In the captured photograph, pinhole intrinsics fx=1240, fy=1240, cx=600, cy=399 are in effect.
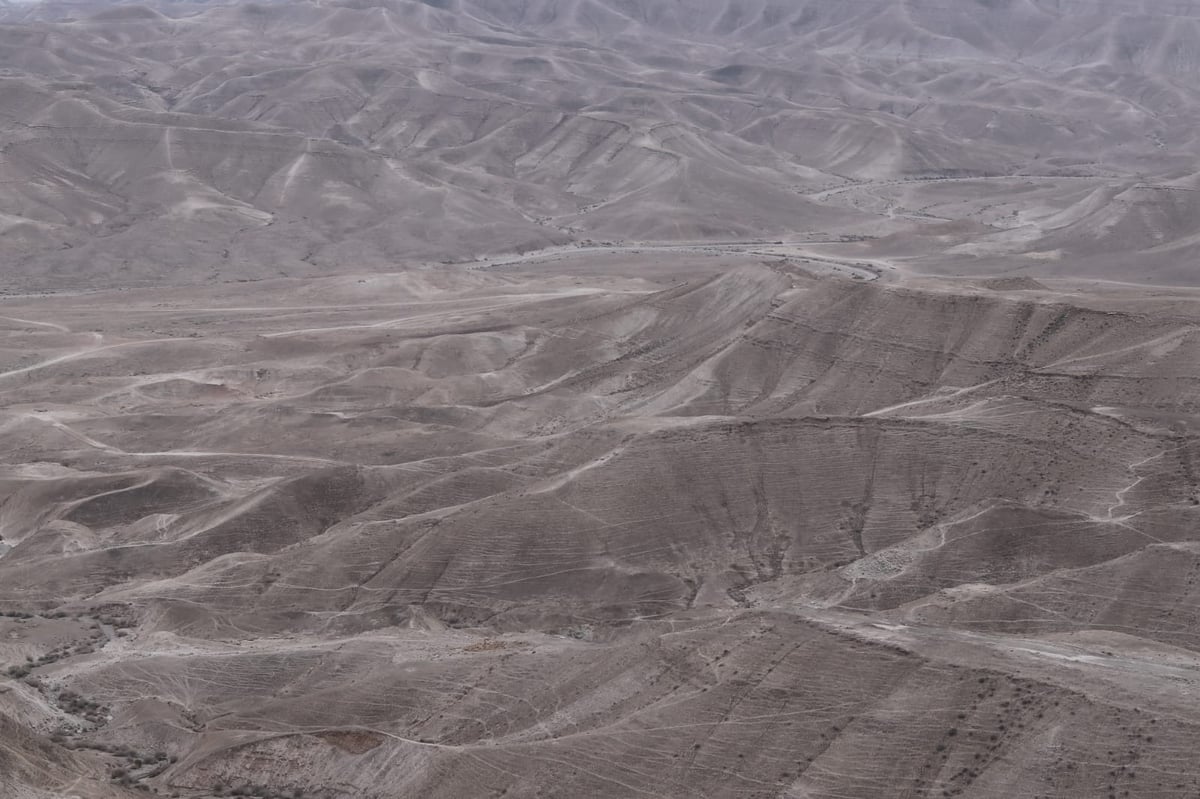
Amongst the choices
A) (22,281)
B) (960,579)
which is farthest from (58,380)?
(960,579)

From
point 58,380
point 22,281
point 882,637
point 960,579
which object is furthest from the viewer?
point 22,281

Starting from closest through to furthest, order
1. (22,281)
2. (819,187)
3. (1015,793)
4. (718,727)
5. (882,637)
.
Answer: (1015,793)
(718,727)
(882,637)
(22,281)
(819,187)

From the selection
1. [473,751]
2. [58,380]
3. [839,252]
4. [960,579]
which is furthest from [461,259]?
[473,751]

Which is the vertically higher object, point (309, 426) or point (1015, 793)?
point (1015, 793)

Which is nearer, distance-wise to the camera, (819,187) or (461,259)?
(461,259)

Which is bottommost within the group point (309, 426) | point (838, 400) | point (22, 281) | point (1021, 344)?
point (22, 281)

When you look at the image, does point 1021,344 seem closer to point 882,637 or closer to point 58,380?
point 882,637

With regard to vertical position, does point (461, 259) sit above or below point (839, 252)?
below

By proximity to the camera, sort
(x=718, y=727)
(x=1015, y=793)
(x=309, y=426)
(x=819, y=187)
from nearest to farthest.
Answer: (x=1015, y=793)
(x=718, y=727)
(x=309, y=426)
(x=819, y=187)

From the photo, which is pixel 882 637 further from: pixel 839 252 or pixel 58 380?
pixel 839 252
